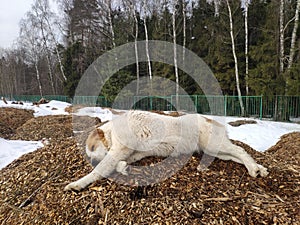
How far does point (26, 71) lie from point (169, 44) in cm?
3179

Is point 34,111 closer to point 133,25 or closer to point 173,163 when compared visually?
point 133,25

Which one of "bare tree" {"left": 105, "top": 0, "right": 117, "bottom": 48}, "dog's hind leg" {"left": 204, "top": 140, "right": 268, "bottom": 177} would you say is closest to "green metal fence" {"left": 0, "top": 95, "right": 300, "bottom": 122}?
"bare tree" {"left": 105, "top": 0, "right": 117, "bottom": 48}

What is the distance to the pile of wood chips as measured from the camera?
206 cm

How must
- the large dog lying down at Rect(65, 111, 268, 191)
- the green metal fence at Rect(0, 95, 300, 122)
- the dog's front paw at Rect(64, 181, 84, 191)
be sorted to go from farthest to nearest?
1. the green metal fence at Rect(0, 95, 300, 122)
2. the large dog lying down at Rect(65, 111, 268, 191)
3. the dog's front paw at Rect(64, 181, 84, 191)

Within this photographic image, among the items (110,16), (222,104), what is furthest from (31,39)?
(222,104)

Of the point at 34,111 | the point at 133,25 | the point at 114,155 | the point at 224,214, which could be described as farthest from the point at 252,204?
the point at 133,25

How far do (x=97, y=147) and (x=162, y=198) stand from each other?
1.01m

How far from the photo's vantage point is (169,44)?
16984 millimetres

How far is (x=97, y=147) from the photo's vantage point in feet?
8.94

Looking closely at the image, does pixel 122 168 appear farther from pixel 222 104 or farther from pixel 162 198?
pixel 222 104

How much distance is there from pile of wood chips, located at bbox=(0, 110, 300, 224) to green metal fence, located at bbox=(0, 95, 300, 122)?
31.9 feet

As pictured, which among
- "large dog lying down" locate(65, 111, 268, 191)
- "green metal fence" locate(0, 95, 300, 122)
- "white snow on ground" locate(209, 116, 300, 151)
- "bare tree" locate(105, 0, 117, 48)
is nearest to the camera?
"large dog lying down" locate(65, 111, 268, 191)

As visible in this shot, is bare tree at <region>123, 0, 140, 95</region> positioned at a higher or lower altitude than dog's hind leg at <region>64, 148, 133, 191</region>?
higher

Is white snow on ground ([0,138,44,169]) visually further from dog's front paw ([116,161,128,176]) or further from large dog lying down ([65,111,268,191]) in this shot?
dog's front paw ([116,161,128,176])
